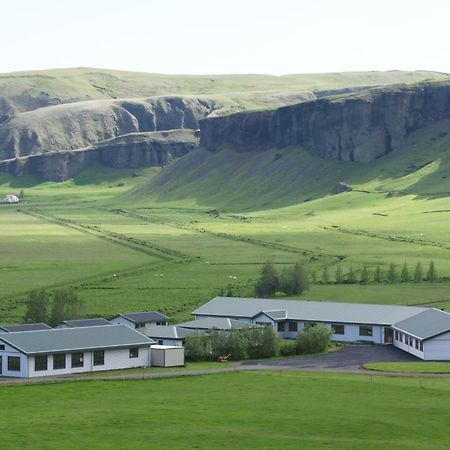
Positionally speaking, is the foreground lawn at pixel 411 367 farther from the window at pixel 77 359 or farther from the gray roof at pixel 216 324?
the window at pixel 77 359

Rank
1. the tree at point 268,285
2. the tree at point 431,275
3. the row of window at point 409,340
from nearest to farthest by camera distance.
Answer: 1. the row of window at point 409,340
2. the tree at point 268,285
3. the tree at point 431,275

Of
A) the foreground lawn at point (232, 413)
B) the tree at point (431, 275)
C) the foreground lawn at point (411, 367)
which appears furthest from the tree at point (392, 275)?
the foreground lawn at point (232, 413)

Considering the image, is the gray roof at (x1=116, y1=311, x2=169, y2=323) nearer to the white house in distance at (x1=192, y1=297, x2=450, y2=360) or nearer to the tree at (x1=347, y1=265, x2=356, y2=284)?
the white house in distance at (x1=192, y1=297, x2=450, y2=360)

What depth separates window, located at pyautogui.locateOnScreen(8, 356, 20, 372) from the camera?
8825 centimetres

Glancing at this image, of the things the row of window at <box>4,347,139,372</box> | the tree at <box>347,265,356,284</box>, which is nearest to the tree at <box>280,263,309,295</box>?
the tree at <box>347,265,356,284</box>

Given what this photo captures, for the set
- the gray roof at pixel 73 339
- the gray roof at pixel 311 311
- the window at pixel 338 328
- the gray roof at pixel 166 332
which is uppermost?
the gray roof at pixel 73 339

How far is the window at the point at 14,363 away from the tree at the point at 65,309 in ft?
76.0

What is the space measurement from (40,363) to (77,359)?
344cm

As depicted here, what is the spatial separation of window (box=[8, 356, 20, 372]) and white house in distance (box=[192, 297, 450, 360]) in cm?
3316

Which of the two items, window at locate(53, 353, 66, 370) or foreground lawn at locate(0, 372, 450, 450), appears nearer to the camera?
foreground lawn at locate(0, 372, 450, 450)

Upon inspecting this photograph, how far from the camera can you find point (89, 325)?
105125 millimetres

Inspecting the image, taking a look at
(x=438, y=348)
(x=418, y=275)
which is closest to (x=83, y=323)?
(x=438, y=348)

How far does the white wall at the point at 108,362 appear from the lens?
88.9 metres

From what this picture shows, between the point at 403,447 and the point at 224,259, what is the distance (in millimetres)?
122536
